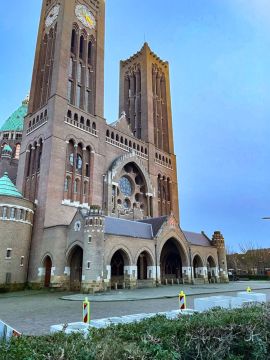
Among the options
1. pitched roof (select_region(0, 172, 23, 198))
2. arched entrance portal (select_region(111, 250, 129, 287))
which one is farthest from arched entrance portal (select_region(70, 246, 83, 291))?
pitched roof (select_region(0, 172, 23, 198))

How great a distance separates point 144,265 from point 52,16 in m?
44.6

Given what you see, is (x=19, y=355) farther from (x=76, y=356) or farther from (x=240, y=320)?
(x=240, y=320)

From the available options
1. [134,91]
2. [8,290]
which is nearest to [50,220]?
[8,290]

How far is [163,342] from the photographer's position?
5.07 m

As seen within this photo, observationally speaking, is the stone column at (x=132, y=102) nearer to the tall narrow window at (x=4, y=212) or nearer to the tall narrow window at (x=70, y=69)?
the tall narrow window at (x=70, y=69)

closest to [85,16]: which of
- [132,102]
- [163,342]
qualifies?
[132,102]

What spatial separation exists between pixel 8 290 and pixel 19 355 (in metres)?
31.3

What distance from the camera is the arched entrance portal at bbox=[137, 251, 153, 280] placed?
36.8m

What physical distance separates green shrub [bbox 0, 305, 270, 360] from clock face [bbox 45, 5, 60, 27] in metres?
55.5

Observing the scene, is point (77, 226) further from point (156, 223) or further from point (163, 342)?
point (163, 342)

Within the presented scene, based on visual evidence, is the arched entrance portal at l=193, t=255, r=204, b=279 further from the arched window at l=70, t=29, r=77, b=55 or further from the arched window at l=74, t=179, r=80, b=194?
the arched window at l=70, t=29, r=77, b=55

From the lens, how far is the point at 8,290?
103 ft

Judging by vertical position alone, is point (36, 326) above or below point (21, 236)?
below

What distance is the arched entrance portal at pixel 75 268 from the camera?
32.3m
